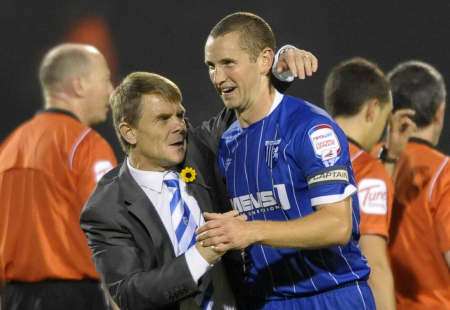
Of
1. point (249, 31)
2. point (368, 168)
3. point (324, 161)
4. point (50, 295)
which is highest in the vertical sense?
point (249, 31)

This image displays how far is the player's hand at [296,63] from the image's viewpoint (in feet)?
9.69

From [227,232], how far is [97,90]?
2.08 metres

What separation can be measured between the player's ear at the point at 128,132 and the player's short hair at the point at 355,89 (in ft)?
3.79

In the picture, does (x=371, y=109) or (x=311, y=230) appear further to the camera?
(x=371, y=109)

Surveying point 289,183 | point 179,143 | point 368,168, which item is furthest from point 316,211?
point 368,168

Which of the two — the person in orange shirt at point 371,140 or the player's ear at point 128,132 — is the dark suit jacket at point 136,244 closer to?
the player's ear at point 128,132

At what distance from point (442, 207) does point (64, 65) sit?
1.85 meters

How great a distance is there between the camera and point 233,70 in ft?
9.57

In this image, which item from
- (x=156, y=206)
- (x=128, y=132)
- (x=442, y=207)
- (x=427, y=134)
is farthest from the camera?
(x=427, y=134)

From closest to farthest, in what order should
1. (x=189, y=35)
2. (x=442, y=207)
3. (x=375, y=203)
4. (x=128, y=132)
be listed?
(x=128, y=132) < (x=375, y=203) < (x=442, y=207) < (x=189, y=35)

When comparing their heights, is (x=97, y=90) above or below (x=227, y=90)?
below

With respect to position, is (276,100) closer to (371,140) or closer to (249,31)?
(249,31)

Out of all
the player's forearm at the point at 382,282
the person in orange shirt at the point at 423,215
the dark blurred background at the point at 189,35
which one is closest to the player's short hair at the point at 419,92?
the person in orange shirt at the point at 423,215

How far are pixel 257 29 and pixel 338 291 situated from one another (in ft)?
2.75
